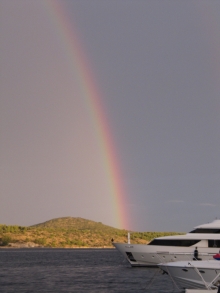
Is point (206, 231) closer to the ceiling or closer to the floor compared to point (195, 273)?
closer to the ceiling

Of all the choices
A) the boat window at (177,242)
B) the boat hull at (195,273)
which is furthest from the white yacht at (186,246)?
the boat hull at (195,273)

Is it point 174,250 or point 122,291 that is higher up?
point 174,250

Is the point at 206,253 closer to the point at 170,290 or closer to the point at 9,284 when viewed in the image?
the point at 170,290

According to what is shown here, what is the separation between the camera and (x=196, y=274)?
4122cm

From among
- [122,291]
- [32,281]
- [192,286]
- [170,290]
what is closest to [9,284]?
[32,281]

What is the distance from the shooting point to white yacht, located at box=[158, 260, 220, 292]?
40.2 m

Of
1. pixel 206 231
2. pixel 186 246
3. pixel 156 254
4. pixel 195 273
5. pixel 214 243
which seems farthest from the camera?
pixel 156 254

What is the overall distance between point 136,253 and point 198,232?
28.7 feet

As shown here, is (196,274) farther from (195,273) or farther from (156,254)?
(156,254)

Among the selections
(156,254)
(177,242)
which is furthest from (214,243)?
(156,254)

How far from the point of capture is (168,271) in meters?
42.9

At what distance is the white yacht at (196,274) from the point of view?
132 feet

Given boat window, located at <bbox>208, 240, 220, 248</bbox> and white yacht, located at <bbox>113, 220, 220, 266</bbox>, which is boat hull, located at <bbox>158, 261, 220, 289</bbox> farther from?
boat window, located at <bbox>208, 240, 220, 248</bbox>

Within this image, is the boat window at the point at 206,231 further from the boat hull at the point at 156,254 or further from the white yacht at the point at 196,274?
the white yacht at the point at 196,274
